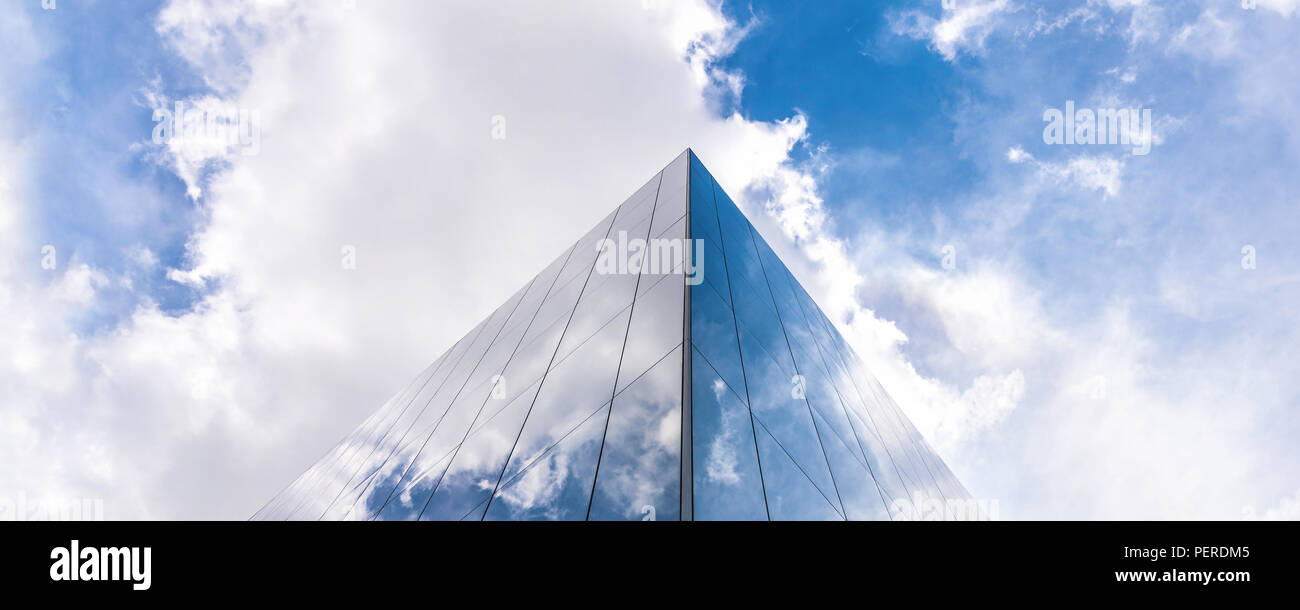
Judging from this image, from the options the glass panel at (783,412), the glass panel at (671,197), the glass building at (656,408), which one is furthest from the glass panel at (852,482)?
the glass panel at (671,197)

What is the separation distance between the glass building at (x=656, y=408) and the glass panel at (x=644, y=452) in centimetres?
2

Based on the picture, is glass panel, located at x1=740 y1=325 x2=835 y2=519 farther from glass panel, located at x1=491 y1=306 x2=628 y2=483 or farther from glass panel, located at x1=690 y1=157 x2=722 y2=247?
glass panel, located at x1=690 y1=157 x2=722 y2=247

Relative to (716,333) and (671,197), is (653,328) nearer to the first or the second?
(716,333)

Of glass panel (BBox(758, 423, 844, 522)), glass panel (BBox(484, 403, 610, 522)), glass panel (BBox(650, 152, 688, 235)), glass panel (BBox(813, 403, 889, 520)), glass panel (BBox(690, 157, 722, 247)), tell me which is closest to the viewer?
glass panel (BBox(484, 403, 610, 522))

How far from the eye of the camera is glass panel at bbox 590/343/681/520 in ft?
17.1

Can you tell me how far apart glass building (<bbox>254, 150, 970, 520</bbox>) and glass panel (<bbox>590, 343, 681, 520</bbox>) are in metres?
0.02

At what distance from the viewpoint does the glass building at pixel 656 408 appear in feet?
19.0

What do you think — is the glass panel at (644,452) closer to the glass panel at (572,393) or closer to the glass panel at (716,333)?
the glass panel at (716,333)

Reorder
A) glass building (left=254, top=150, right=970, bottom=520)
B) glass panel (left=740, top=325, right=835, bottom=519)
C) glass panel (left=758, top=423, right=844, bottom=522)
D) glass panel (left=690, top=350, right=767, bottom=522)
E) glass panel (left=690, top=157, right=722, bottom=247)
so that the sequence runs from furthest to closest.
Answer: glass panel (left=690, top=157, right=722, bottom=247), glass panel (left=740, top=325, right=835, bottom=519), glass panel (left=758, top=423, right=844, bottom=522), glass building (left=254, top=150, right=970, bottom=520), glass panel (left=690, top=350, right=767, bottom=522)

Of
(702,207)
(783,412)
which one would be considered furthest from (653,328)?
(702,207)

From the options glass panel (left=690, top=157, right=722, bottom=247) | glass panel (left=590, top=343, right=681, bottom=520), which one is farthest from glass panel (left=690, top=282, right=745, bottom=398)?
glass panel (left=690, top=157, right=722, bottom=247)

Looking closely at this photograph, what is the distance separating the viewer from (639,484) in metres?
5.44

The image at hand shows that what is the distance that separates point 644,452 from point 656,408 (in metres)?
0.52
